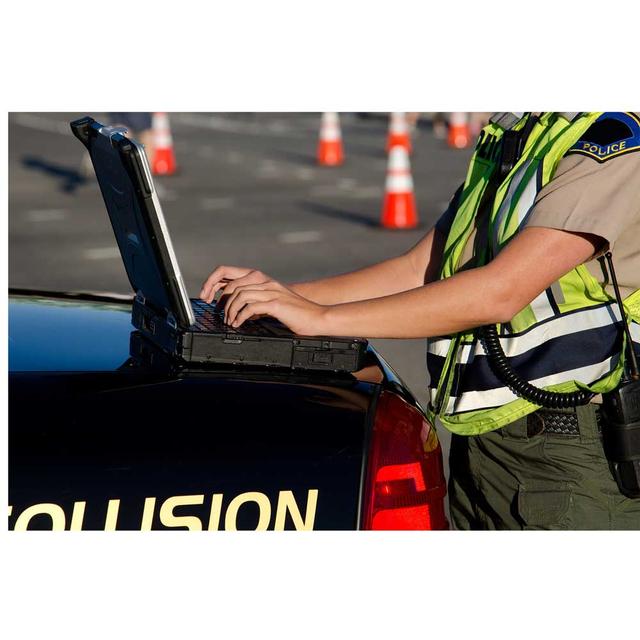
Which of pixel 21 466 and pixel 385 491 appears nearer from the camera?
pixel 21 466

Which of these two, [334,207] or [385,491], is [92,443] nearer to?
[385,491]

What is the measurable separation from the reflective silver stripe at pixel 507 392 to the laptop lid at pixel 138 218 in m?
0.63

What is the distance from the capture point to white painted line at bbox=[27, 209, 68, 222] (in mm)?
10875

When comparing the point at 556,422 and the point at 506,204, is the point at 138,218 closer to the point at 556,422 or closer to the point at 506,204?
the point at 506,204

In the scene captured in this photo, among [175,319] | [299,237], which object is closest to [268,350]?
[175,319]

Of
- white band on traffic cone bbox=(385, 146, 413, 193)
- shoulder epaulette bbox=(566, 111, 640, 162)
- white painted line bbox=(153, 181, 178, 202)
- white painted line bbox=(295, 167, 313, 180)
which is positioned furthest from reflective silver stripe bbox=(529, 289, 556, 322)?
white painted line bbox=(295, 167, 313, 180)

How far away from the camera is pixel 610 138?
2.29 meters

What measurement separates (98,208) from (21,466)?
970 cm

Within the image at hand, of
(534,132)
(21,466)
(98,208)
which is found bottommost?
(98,208)

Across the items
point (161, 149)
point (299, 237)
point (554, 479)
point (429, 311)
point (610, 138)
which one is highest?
point (610, 138)

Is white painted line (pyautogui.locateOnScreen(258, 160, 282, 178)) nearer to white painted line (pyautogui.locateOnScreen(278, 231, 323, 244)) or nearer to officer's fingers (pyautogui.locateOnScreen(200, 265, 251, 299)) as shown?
white painted line (pyautogui.locateOnScreen(278, 231, 323, 244))

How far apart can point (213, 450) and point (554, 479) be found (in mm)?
822

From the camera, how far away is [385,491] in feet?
7.16

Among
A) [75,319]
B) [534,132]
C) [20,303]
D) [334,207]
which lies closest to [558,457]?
[534,132]
